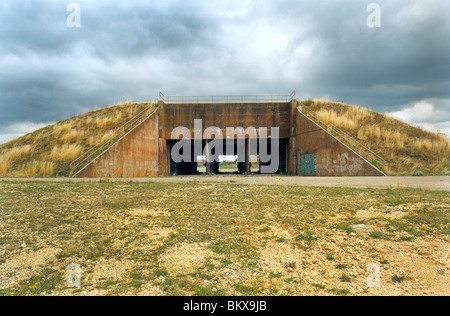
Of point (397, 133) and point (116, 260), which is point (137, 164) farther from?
point (397, 133)

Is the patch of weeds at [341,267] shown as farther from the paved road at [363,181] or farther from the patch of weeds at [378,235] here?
the paved road at [363,181]

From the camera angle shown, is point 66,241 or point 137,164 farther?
point 137,164

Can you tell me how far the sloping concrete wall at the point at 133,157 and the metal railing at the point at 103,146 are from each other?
1.98 feet

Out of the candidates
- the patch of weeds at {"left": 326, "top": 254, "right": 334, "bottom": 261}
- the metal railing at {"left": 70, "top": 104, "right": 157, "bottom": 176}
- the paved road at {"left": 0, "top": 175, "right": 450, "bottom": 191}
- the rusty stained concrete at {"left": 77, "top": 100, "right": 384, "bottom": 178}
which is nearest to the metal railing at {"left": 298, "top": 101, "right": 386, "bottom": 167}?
the rusty stained concrete at {"left": 77, "top": 100, "right": 384, "bottom": 178}

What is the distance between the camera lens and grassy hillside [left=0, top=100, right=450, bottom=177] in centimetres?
2233

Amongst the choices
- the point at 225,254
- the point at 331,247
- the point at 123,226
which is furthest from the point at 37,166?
the point at 331,247

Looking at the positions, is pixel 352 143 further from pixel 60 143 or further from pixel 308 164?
pixel 60 143

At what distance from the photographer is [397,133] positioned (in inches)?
1007

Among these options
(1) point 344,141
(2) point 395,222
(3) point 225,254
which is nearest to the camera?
(3) point 225,254

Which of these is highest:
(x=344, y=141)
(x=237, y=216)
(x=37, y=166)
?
(x=344, y=141)

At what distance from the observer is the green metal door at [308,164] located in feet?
81.7

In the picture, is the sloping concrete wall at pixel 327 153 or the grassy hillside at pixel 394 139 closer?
the sloping concrete wall at pixel 327 153

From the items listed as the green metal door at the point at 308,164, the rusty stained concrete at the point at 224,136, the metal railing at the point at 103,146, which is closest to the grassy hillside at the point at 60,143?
the metal railing at the point at 103,146
